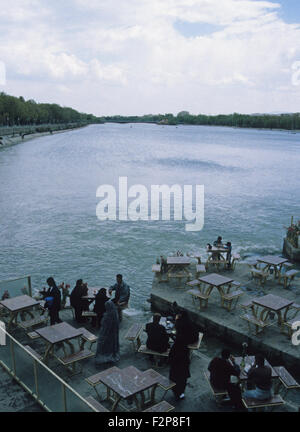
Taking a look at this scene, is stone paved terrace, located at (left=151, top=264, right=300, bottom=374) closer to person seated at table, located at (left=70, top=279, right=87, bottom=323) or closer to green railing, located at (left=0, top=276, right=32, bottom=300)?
person seated at table, located at (left=70, top=279, right=87, bottom=323)

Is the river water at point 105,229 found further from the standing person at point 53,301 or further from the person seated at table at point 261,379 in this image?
the person seated at table at point 261,379

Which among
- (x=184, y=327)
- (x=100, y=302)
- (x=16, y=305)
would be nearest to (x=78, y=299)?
(x=100, y=302)

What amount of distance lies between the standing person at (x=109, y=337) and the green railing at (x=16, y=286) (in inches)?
146

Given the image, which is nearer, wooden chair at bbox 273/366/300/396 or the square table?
wooden chair at bbox 273/366/300/396

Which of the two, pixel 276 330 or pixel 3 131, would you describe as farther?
pixel 3 131

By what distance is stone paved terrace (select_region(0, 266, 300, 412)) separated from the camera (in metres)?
7.49

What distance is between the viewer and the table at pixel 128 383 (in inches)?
263

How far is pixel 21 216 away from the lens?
1125 inches

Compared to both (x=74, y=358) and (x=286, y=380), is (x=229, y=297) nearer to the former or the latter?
(x=286, y=380)

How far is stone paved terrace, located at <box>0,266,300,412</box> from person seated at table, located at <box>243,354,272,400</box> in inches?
27.4

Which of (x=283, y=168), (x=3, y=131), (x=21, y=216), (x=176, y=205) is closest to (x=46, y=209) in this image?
(x=21, y=216)

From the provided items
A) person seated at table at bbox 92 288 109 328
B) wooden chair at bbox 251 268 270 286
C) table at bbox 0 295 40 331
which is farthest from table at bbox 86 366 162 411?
wooden chair at bbox 251 268 270 286

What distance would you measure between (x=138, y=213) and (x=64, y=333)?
2219 cm

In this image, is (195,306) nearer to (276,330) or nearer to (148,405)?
(276,330)
